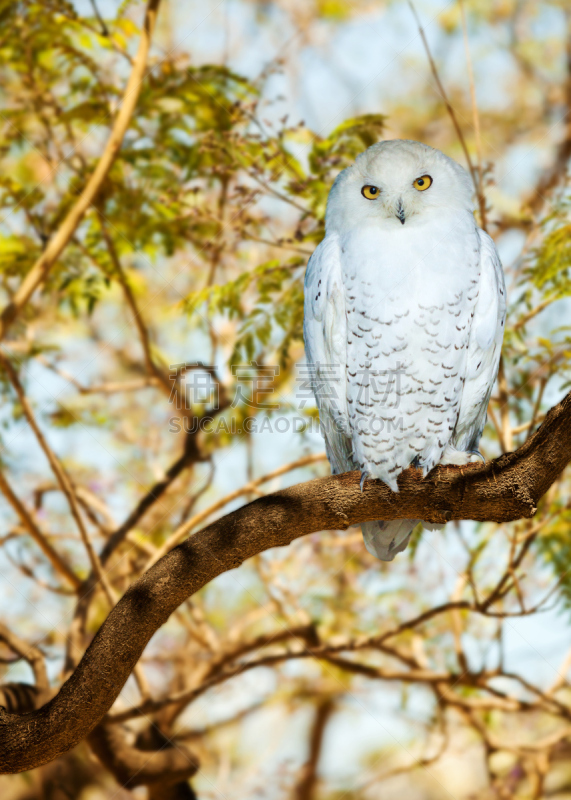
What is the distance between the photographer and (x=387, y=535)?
300 cm

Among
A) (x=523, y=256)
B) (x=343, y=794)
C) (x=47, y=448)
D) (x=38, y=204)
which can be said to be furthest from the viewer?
(x=343, y=794)

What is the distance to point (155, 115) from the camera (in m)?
4.86

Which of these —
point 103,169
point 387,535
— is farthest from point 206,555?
point 103,169

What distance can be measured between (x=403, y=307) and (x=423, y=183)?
0.49m

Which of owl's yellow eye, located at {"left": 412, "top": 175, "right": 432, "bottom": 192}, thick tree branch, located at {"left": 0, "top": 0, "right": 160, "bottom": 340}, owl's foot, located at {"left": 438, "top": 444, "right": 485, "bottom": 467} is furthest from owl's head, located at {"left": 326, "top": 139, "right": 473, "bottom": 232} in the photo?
thick tree branch, located at {"left": 0, "top": 0, "right": 160, "bottom": 340}

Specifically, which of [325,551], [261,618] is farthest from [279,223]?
[261,618]

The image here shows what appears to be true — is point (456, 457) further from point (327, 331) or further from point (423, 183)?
point (423, 183)

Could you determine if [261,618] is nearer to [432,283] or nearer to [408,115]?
[432,283]

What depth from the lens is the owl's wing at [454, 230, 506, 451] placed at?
110 inches

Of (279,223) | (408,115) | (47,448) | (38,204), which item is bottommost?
(47,448)

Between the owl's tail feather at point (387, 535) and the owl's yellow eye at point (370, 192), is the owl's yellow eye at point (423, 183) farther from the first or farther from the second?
the owl's tail feather at point (387, 535)

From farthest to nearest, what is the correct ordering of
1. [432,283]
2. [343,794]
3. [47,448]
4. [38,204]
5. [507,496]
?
[343,794] → [38,204] → [47,448] → [432,283] → [507,496]

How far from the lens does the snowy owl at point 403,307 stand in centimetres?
262

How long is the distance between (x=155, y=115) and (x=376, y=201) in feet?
9.31
